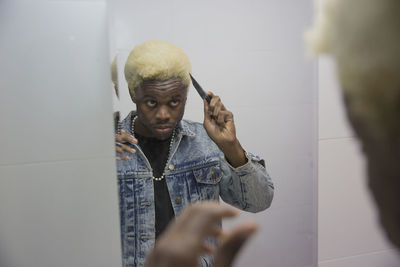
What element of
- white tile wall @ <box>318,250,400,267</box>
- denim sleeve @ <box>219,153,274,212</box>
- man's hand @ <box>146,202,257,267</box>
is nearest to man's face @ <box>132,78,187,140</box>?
denim sleeve @ <box>219,153,274,212</box>

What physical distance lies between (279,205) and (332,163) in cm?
16

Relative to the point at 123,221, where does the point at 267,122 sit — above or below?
above

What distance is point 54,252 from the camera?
0.79 meters

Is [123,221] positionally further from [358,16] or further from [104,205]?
[358,16]

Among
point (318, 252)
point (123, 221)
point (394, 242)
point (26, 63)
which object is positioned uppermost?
point (26, 63)

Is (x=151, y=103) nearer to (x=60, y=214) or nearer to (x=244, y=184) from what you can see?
(x=244, y=184)

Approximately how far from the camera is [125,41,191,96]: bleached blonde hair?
0.55 metres

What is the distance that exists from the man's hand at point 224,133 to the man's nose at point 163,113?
0.06m

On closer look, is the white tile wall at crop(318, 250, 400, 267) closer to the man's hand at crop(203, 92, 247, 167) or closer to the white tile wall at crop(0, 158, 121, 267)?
the man's hand at crop(203, 92, 247, 167)

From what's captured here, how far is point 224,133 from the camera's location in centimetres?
56

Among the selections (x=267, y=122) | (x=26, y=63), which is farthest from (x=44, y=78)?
(x=267, y=122)

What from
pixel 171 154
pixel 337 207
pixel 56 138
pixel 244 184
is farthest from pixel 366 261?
pixel 56 138

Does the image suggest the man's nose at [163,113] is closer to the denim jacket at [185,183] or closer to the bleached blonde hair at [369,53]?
the denim jacket at [185,183]

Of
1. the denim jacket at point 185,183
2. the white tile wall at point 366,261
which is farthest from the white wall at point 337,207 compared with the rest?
the denim jacket at point 185,183
